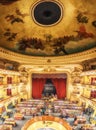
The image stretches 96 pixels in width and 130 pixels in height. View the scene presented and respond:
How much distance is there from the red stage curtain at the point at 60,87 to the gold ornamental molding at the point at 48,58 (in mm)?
6568

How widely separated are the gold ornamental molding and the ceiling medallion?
12.5 feet

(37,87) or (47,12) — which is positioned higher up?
(47,12)

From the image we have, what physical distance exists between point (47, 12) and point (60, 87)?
1337 cm

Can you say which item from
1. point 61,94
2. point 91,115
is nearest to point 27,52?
point 91,115

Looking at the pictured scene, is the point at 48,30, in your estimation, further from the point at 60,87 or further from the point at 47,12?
the point at 60,87

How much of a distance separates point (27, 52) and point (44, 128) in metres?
7.67

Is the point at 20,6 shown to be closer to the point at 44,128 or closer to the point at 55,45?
the point at 55,45

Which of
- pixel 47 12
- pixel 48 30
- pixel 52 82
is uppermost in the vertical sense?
pixel 47 12

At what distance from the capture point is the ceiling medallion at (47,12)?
541 inches

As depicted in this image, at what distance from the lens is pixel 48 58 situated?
1861cm

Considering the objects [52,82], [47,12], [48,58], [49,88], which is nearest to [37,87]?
[52,82]

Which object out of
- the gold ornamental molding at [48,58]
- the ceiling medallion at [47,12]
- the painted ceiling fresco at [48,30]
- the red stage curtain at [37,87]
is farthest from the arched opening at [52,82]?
the ceiling medallion at [47,12]

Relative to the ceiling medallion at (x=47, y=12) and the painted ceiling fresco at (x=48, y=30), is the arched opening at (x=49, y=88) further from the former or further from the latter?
the ceiling medallion at (x=47, y=12)

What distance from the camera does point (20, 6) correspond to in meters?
13.4
